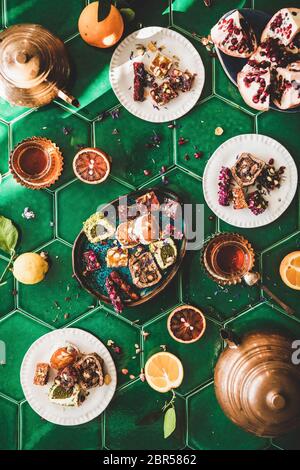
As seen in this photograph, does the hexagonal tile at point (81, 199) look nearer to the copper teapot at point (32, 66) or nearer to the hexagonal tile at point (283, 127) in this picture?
the copper teapot at point (32, 66)

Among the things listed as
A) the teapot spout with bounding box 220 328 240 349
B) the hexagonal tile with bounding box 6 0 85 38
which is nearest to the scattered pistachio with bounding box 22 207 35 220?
the hexagonal tile with bounding box 6 0 85 38

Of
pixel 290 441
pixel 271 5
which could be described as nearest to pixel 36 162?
pixel 271 5

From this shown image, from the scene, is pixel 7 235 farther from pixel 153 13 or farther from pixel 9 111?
pixel 153 13

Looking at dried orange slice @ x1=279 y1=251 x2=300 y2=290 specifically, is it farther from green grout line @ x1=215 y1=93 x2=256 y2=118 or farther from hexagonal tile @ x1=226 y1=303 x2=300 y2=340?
green grout line @ x1=215 y1=93 x2=256 y2=118

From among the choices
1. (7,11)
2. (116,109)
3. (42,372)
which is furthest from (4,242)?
(7,11)

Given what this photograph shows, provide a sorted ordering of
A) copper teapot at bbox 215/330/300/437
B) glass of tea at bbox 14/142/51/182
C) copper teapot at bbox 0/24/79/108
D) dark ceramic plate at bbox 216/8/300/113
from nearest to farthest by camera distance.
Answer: copper teapot at bbox 215/330/300/437 < copper teapot at bbox 0/24/79/108 < dark ceramic plate at bbox 216/8/300/113 < glass of tea at bbox 14/142/51/182

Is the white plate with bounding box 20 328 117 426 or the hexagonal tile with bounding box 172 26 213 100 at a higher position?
the hexagonal tile with bounding box 172 26 213 100

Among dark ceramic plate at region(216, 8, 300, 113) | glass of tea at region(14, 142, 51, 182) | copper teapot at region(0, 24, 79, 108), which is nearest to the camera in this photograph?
copper teapot at region(0, 24, 79, 108)
